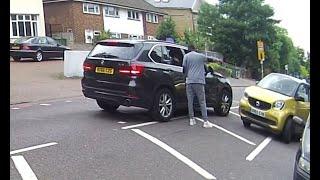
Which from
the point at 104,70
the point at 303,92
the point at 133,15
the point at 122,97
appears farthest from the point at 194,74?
the point at 133,15

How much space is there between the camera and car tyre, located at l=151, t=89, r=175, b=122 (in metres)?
10.0

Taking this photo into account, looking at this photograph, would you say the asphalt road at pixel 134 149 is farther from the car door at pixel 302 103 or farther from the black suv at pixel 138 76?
the car door at pixel 302 103

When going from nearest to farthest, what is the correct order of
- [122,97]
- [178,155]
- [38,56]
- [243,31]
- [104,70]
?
[178,155], [122,97], [104,70], [38,56], [243,31]

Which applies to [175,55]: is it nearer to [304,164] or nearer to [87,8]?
[304,164]

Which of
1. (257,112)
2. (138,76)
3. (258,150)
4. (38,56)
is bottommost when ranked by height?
(258,150)

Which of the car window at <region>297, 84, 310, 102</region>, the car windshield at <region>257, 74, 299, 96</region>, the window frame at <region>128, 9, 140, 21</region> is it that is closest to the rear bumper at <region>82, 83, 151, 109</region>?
the car windshield at <region>257, 74, 299, 96</region>

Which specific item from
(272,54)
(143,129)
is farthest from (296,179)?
(272,54)

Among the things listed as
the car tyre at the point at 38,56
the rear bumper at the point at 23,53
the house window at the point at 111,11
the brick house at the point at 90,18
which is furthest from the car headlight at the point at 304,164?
the house window at the point at 111,11

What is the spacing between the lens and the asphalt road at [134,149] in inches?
257

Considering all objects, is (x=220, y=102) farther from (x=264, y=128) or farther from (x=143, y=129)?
(x=143, y=129)

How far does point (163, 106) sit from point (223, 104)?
2.71 metres

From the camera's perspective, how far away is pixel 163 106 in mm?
10281

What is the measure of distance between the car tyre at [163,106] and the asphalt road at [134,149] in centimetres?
20

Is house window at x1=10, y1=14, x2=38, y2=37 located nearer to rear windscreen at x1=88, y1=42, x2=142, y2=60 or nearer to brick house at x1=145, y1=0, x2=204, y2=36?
rear windscreen at x1=88, y1=42, x2=142, y2=60
